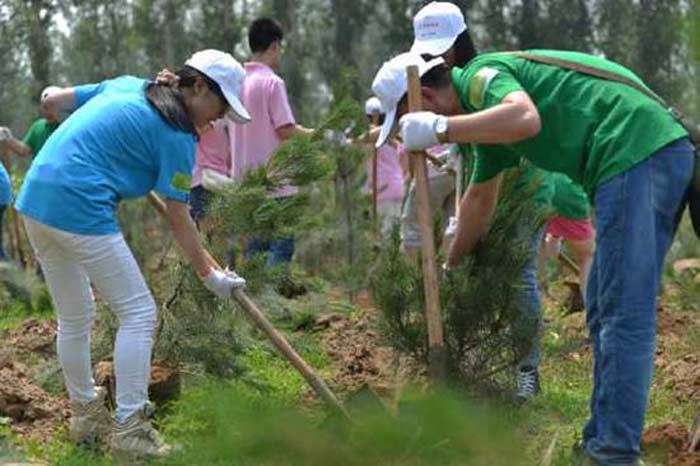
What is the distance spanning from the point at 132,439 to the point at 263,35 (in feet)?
10.6

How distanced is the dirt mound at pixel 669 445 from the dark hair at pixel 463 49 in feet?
4.77

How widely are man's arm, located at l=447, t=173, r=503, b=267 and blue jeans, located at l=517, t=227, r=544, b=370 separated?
Result: 293 mm

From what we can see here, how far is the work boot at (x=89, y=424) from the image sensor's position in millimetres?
4473

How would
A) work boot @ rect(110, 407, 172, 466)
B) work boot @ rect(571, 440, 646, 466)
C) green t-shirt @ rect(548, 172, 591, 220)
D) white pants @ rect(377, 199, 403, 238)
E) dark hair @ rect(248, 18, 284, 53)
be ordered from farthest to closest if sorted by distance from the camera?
white pants @ rect(377, 199, 403, 238)
dark hair @ rect(248, 18, 284, 53)
green t-shirt @ rect(548, 172, 591, 220)
work boot @ rect(110, 407, 172, 466)
work boot @ rect(571, 440, 646, 466)

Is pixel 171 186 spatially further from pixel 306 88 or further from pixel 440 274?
pixel 306 88

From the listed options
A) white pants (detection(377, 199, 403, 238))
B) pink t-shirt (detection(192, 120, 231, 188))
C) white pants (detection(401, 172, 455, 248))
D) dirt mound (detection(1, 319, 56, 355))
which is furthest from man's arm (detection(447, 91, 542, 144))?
white pants (detection(377, 199, 403, 238))

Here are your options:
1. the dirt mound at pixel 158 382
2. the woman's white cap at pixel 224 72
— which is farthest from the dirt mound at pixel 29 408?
the woman's white cap at pixel 224 72

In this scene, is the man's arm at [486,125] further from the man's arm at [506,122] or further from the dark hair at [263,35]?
the dark hair at [263,35]

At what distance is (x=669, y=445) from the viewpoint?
13.2 ft

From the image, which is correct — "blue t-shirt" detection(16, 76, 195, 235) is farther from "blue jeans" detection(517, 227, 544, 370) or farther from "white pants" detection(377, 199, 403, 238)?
"white pants" detection(377, 199, 403, 238)

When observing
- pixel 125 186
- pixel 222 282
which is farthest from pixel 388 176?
pixel 125 186

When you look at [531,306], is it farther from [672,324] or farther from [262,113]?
[672,324]

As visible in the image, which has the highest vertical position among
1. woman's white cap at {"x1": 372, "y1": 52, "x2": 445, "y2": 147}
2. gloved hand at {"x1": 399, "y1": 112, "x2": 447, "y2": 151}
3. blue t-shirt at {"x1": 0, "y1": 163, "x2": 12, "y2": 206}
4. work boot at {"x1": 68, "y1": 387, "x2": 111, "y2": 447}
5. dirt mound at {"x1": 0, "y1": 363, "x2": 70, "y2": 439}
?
woman's white cap at {"x1": 372, "y1": 52, "x2": 445, "y2": 147}

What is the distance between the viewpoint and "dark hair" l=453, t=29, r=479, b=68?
15.1 ft
